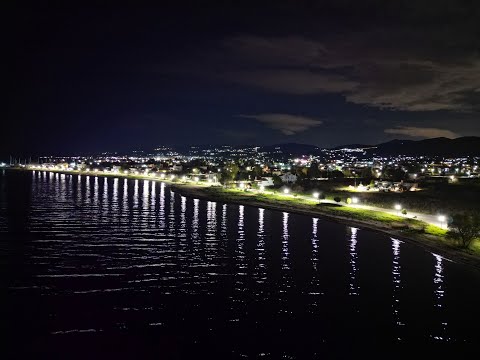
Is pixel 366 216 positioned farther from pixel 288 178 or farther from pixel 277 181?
pixel 288 178

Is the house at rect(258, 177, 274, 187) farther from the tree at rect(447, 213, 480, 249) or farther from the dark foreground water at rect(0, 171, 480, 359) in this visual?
the tree at rect(447, 213, 480, 249)

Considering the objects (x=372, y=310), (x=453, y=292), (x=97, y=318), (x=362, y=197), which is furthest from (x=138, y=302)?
(x=362, y=197)

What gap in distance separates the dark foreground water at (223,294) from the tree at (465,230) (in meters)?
3.68

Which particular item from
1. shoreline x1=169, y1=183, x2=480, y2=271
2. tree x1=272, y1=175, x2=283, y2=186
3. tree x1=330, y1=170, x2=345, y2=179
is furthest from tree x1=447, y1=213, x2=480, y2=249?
tree x1=330, y1=170, x2=345, y2=179

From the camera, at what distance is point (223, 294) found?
25719mm

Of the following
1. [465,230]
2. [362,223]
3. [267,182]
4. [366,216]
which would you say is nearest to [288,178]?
[267,182]

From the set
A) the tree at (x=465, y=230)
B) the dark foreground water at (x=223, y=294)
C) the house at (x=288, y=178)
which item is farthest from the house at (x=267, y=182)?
the tree at (x=465, y=230)

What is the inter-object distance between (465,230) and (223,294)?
2658 cm

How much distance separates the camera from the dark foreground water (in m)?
19.5

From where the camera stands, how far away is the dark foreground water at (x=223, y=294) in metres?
19.5

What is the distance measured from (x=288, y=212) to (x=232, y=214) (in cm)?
1024

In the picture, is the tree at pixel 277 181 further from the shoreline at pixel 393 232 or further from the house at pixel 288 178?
the shoreline at pixel 393 232

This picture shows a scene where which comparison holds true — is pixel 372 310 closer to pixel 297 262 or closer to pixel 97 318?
pixel 297 262

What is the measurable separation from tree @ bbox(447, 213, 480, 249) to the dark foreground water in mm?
3676
